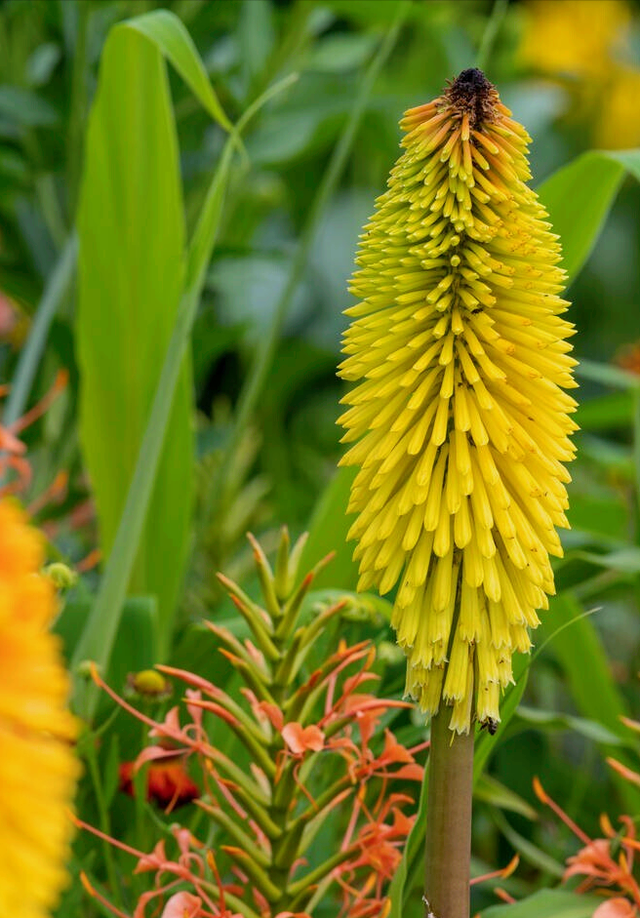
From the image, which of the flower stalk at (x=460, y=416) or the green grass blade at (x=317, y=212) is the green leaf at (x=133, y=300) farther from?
the flower stalk at (x=460, y=416)

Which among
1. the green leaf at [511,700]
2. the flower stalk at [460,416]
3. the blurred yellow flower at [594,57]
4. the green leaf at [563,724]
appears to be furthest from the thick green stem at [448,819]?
the blurred yellow flower at [594,57]

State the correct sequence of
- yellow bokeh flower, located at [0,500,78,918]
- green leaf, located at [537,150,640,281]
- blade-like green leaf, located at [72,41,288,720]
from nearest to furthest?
yellow bokeh flower, located at [0,500,78,918], blade-like green leaf, located at [72,41,288,720], green leaf, located at [537,150,640,281]

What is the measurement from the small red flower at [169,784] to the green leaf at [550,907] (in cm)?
14

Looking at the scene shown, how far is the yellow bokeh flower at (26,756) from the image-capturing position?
235 millimetres

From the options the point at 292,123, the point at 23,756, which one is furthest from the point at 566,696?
the point at 23,756

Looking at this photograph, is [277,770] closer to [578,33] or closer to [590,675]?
[590,675]

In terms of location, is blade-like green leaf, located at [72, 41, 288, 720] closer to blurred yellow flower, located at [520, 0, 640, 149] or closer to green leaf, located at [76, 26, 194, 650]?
green leaf, located at [76, 26, 194, 650]

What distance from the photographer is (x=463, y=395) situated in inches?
16.5

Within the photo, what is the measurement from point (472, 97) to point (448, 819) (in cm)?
22

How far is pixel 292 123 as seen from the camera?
1.18m

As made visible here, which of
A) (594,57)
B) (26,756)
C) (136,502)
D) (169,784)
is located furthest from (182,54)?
(594,57)

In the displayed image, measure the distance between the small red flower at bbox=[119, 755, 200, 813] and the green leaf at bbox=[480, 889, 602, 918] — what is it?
0.14 meters

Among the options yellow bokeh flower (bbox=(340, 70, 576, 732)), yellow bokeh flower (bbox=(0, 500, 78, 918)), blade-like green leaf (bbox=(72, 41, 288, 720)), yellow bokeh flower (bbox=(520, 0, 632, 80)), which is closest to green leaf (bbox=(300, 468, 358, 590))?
blade-like green leaf (bbox=(72, 41, 288, 720))

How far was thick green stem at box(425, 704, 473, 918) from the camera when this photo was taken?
1.33 ft
